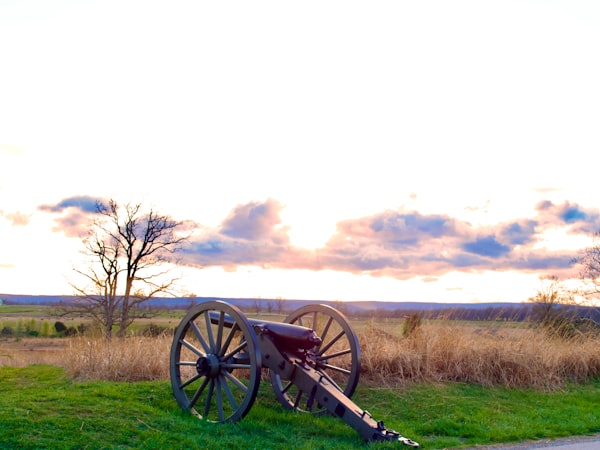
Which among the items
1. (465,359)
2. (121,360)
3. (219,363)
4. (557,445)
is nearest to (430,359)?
(465,359)

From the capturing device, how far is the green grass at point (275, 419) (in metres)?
7.66

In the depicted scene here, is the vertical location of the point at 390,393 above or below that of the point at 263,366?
below

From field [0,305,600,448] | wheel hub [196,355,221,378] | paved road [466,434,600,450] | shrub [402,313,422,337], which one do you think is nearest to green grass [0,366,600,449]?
field [0,305,600,448]

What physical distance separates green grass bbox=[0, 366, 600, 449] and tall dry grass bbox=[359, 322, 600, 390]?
48 centimetres

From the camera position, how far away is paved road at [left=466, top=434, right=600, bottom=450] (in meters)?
8.48

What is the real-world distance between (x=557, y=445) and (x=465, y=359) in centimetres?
422

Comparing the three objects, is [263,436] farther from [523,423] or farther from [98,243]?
[98,243]

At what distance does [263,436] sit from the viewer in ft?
27.2

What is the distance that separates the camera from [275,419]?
9.34 m

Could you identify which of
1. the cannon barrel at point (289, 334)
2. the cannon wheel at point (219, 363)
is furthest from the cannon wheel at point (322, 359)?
the cannon wheel at point (219, 363)

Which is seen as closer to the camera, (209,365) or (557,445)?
(557,445)

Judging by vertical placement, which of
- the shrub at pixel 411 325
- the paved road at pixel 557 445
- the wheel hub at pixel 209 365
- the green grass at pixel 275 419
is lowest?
the paved road at pixel 557 445

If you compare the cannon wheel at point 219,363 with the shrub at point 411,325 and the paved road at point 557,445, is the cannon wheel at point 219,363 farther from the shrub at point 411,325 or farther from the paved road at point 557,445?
the shrub at point 411,325

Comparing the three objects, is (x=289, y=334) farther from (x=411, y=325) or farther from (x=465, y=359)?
(x=411, y=325)
